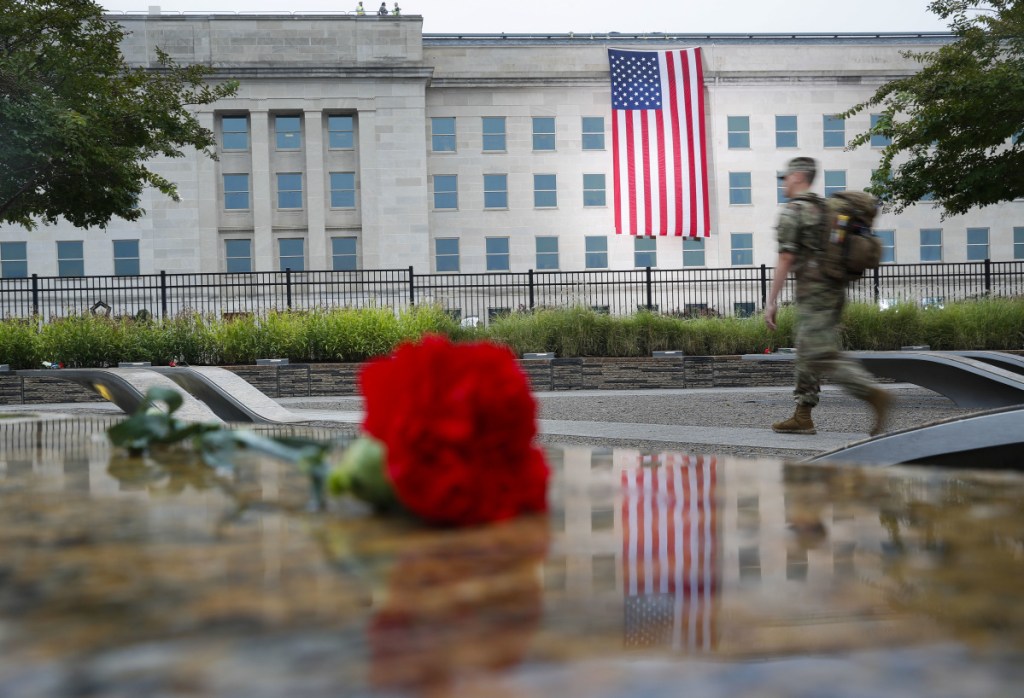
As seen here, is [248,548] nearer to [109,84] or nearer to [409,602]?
A: [409,602]

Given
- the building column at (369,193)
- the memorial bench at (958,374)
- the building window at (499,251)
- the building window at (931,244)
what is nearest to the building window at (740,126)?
the building window at (931,244)

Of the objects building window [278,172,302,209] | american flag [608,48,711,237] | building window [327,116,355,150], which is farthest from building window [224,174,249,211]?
american flag [608,48,711,237]

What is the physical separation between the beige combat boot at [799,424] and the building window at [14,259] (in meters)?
47.7

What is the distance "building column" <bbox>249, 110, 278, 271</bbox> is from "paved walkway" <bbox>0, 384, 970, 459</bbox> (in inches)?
1409

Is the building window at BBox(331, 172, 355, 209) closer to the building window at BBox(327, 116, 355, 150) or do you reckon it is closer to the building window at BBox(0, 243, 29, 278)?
the building window at BBox(327, 116, 355, 150)

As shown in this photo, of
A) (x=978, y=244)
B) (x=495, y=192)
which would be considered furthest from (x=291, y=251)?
(x=978, y=244)

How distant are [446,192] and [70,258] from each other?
62.0ft

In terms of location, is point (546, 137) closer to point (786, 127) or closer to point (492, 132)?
point (492, 132)

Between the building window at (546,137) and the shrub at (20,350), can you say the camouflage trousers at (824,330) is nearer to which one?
the shrub at (20,350)

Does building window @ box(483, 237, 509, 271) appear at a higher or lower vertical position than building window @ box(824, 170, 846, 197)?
lower

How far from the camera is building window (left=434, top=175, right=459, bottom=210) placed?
166 feet

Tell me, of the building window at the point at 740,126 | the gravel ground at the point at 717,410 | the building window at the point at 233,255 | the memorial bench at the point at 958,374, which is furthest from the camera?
the building window at the point at 740,126

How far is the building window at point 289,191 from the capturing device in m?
49.8

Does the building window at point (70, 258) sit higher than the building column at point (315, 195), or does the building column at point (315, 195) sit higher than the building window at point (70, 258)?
the building column at point (315, 195)
